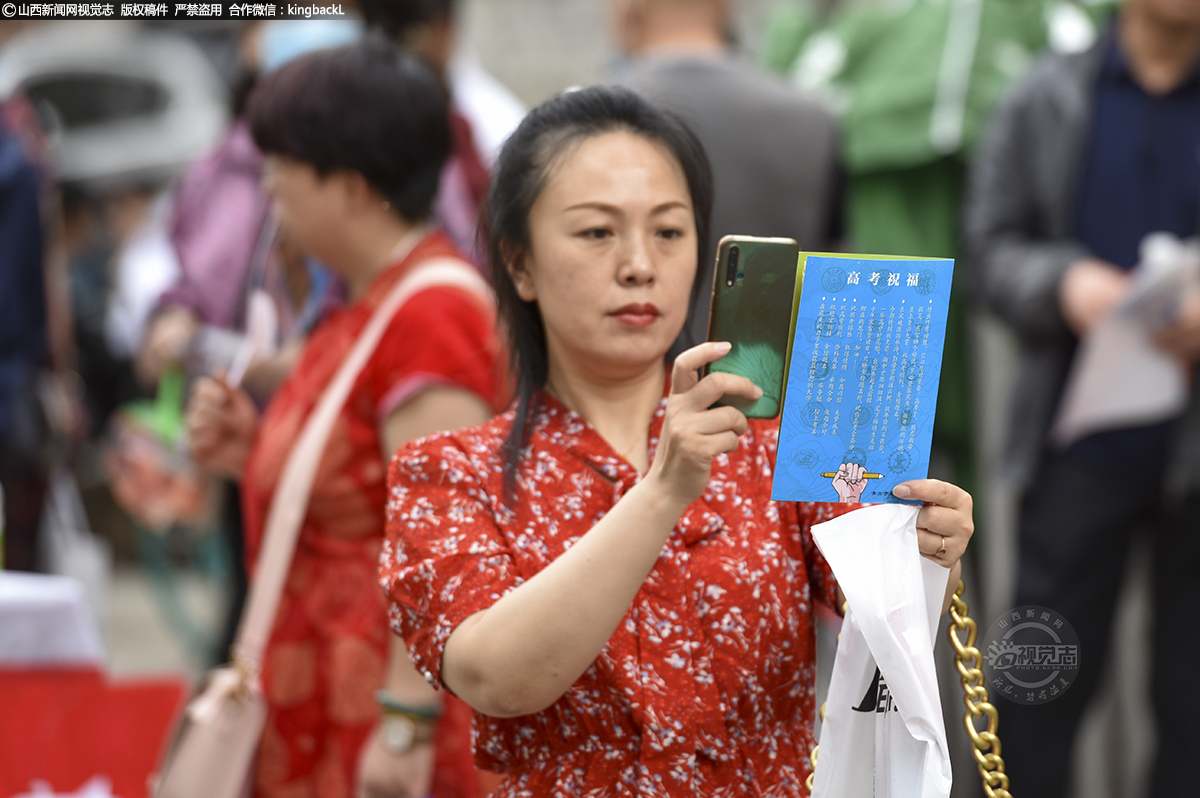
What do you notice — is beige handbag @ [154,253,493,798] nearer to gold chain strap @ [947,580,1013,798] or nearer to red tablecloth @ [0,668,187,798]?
red tablecloth @ [0,668,187,798]

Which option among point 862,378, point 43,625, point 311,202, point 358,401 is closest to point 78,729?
point 43,625

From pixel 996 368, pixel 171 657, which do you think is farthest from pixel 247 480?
pixel 171 657

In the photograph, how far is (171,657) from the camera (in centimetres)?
569

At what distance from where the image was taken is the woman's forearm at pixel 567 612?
1.30 meters

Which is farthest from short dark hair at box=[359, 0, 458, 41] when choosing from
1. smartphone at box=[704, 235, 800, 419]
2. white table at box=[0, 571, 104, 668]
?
smartphone at box=[704, 235, 800, 419]

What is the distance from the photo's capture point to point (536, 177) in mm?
1554

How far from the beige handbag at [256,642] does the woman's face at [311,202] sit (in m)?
0.18

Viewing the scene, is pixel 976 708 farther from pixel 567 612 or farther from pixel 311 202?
pixel 311 202

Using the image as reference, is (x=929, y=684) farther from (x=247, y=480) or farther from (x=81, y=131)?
(x=81, y=131)

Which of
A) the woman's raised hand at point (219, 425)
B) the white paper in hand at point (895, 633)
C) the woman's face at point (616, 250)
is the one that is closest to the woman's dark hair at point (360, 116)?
the woman's raised hand at point (219, 425)

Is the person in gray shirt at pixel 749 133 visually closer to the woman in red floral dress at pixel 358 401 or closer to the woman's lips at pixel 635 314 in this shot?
the woman in red floral dress at pixel 358 401

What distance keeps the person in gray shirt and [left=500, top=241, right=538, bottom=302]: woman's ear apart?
4.18 feet

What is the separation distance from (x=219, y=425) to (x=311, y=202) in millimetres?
503

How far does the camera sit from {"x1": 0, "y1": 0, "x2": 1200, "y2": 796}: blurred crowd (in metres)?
2.15
